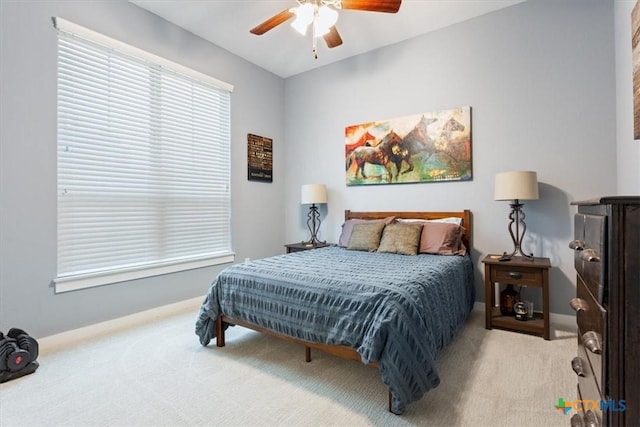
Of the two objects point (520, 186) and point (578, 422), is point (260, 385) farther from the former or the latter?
point (520, 186)

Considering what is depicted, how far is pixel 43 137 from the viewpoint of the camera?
7.96 feet

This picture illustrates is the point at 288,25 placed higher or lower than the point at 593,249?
higher

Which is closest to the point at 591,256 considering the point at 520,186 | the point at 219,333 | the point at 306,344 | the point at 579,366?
the point at 579,366

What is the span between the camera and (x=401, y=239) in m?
3.09

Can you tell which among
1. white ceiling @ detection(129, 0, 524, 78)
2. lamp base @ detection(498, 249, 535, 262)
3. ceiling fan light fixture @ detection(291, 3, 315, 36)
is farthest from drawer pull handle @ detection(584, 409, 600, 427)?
white ceiling @ detection(129, 0, 524, 78)

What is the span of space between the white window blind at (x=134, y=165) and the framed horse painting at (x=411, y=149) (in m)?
1.69

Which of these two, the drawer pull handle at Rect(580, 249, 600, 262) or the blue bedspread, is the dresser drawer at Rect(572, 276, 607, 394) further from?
the blue bedspread

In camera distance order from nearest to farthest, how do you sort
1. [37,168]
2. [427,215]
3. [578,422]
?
[578,422]
[37,168]
[427,215]

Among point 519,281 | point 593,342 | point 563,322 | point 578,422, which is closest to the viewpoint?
point 593,342

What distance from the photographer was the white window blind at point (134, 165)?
8.49 feet

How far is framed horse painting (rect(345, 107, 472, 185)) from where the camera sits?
3.27 meters

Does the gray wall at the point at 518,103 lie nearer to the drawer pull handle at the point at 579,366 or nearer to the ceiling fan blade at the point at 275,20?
the ceiling fan blade at the point at 275,20

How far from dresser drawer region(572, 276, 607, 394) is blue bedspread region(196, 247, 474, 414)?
0.71m

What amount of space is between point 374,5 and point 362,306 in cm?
206
